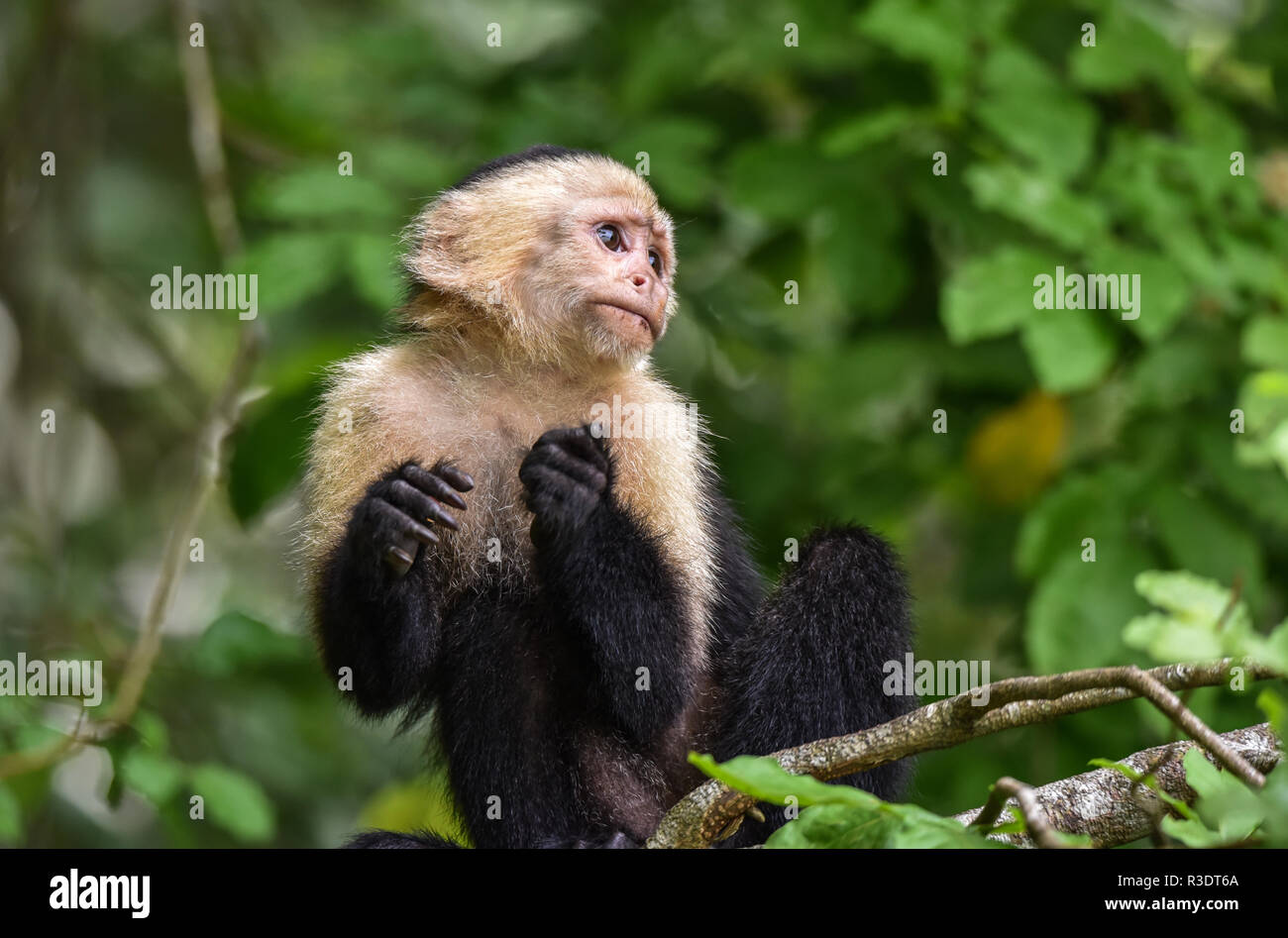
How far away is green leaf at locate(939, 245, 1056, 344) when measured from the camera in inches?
246

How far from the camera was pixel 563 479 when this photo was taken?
16.7 ft

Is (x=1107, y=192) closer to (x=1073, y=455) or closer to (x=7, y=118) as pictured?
(x=1073, y=455)

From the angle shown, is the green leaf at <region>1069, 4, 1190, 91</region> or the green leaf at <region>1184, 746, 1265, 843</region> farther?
the green leaf at <region>1069, 4, 1190, 91</region>

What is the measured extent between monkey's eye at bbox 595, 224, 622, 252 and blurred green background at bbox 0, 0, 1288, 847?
3.78 ft

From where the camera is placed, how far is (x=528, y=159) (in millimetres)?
6375

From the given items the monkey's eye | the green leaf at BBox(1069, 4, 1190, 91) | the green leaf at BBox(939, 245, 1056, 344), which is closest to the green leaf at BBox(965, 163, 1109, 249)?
the green leaf at BBox(939, 245, 1056, 344)

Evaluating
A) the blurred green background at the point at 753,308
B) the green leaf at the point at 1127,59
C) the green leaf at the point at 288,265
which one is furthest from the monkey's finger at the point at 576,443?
the green leaf at the point at 1127,59

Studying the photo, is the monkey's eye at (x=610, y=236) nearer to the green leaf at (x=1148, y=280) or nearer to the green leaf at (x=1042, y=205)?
the green leaf at (x=1042, y=205)

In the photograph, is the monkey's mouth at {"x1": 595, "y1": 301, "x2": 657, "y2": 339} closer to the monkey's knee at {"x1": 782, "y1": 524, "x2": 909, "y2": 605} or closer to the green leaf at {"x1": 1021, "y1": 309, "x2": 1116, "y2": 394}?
the monkey's knee at {"x1": 782, "y1": 524, "x2": 909, "y2": 605}

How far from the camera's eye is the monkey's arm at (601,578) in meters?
5.08

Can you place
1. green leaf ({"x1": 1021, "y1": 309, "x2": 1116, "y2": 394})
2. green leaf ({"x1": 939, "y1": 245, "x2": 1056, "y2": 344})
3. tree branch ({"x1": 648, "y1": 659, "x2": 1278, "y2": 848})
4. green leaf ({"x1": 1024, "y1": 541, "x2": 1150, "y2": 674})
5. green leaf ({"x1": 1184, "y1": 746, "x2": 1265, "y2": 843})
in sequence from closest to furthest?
green leaf ({"x1": 1184, "y1": 746, "x2": 1265, "y2": 843})
tree branch ({"x1": 648, "y1": 659, "x2": 1278, "y2": 848})
green leaf ({"x1": 1021, "y1": 309, "x2": 1116, "y2": 394})
green leaf ({"x1": 939, "y1": 245, "x2": 1056, "y2": 344})
green leaf ({"x1": 1024, "y1": 541, "x2": 1150, "y2": 674})
